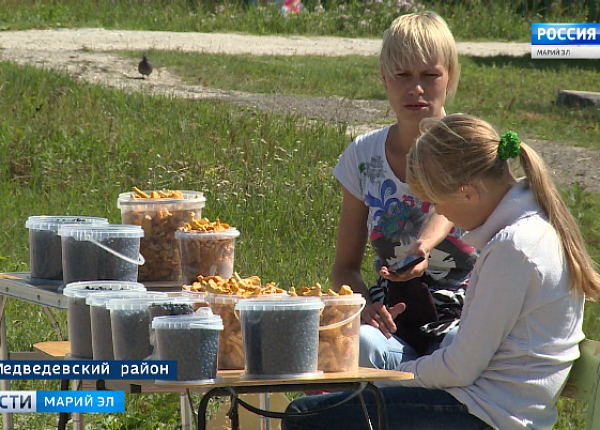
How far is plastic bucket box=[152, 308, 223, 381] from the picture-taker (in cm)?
254

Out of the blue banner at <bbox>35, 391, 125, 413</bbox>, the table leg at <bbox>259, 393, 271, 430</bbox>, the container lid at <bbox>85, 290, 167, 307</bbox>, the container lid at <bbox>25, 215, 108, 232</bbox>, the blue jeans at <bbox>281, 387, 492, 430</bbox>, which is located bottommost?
the table leg at <bbox>259, 393, 271, 430</bbox>

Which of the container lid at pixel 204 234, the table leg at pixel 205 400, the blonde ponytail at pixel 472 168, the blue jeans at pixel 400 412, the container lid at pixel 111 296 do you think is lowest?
the blue jeans at pixel 400 412

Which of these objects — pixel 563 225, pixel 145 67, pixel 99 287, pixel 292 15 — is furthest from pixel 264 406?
pixel 292 15

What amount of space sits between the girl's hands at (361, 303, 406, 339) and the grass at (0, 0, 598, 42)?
14.4 metres

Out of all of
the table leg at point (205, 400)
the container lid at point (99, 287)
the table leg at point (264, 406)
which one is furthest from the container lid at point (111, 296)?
the table leg at point (264, 406)

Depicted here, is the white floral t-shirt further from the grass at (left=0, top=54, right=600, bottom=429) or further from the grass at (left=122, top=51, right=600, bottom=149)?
the grass at (left=122, top=51, right=600, bottom=149)

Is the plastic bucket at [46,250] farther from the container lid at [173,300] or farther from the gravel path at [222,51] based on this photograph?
the gravel path at [222,51]

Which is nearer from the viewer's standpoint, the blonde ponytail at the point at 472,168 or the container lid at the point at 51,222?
the blonde ponytail at the point at 472,168

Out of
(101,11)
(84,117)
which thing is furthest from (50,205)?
(101,11)

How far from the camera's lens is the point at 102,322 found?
2852mm

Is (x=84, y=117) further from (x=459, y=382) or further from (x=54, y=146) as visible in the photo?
(x=459, y=382)

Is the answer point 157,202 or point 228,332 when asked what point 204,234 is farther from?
point 228,332

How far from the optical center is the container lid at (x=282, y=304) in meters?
2.57

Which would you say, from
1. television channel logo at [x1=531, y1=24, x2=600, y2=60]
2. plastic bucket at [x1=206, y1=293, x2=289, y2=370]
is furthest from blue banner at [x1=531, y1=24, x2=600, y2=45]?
plastic bucket at [x1=206, y1=293, x2=289, y2=370]
